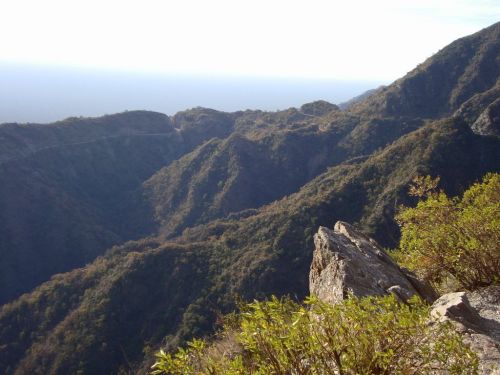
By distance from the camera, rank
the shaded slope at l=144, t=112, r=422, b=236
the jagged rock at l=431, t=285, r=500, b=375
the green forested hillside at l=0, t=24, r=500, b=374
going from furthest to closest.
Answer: the shaded slope at l=144, t=112, r=422, b=236 < the green forested hillside at l=0, t=24, r=500, b=374 < the jagged rock at l=431, t=285, r=500, b=375

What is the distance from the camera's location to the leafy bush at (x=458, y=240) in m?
7.56

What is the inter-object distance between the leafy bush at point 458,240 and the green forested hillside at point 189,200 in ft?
13.9

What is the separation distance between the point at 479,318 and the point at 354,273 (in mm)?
1941

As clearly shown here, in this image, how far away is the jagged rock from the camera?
4.68 meters

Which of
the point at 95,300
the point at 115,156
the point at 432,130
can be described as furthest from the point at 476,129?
the point at 115,156

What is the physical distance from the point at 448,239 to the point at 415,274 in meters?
1.49

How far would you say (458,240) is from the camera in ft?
25.5

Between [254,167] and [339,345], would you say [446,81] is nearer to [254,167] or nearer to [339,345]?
[254,167]

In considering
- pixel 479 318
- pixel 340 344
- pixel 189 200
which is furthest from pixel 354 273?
pixel 189 200

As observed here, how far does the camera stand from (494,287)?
755cm

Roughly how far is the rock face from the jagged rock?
3.09 ft

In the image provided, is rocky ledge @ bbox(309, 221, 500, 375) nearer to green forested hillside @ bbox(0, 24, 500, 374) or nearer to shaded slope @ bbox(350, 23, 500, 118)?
green forested hillside @ bbox(0, 24, 500, 374)

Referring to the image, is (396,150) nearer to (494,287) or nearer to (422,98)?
(494,287)

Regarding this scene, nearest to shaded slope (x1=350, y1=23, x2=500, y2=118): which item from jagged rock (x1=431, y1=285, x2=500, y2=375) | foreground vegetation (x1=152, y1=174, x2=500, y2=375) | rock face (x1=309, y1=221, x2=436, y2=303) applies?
rock face (x1=309, y1=221, x2=436, y2=303)
